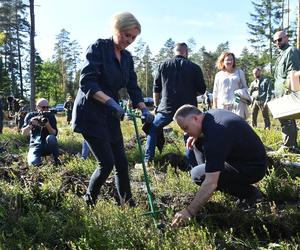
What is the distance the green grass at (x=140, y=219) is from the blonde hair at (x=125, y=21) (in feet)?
4.85

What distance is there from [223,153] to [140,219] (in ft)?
2.73

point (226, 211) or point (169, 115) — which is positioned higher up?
point (169, 115)

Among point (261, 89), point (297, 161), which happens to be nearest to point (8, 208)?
→ point (297, 161)

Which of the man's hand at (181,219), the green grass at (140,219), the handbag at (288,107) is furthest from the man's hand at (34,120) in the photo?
the man's hand at (181,219)

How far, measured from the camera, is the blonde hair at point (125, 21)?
11.5ft

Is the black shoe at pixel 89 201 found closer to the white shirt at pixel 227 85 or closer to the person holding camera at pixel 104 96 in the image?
the person holding camera at pixel 104 96

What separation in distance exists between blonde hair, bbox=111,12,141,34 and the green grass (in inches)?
58.2

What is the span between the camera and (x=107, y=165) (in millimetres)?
3713

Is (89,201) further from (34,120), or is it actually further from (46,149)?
(34,120)

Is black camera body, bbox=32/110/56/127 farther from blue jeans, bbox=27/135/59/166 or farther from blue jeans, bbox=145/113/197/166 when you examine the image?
blue jeans, bbox=145/113/197/166

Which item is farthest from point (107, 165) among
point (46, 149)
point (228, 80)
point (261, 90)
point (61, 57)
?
point (61, 57)

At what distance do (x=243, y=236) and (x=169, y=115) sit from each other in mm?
2973

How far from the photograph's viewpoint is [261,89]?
38.9 ft

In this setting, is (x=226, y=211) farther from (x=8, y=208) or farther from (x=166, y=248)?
(x=8, y=208)
